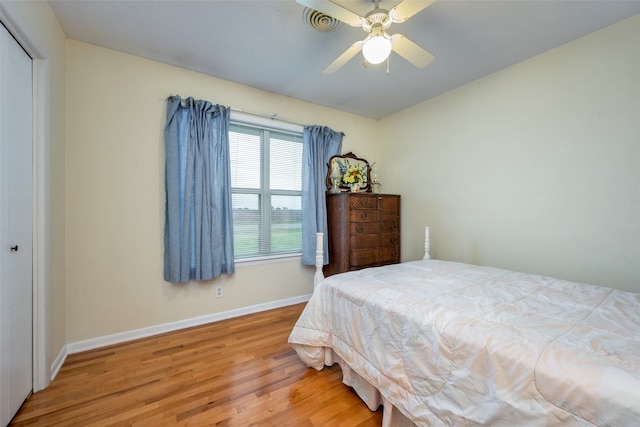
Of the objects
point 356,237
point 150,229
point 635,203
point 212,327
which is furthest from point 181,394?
point 635,203

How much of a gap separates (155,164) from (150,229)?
0.61 meters

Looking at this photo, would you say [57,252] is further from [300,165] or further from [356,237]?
[356,237]

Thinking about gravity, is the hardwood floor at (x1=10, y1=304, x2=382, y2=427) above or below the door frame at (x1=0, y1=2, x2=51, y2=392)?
below

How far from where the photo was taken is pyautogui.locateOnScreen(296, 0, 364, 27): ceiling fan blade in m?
1.31

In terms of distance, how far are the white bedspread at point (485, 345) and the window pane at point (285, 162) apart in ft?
5.55

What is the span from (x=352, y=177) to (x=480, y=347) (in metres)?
2.57

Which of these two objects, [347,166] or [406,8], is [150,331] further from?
[406,8]

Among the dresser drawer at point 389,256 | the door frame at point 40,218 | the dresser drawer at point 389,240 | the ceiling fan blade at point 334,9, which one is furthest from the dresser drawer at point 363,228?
the door frame at point 40,218

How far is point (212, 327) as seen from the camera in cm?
246

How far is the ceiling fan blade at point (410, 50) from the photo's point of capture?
155 cm

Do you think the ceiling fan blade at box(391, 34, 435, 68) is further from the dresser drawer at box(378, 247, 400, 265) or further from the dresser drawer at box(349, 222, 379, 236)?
the dresser drawer at box(378, 247, 400, 265)

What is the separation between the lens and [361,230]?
2982 mm

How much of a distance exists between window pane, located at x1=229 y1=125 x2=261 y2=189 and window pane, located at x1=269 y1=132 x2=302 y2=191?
19 cm

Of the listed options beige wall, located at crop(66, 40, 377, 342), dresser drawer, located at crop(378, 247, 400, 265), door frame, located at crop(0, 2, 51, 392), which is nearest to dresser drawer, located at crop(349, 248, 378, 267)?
dresser drawer, located at crop(378, 247, 400, 265)
